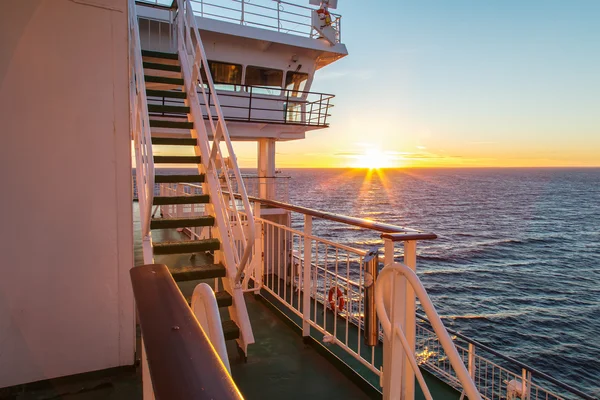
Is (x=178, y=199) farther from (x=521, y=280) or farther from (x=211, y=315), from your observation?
(x=521, y=280)

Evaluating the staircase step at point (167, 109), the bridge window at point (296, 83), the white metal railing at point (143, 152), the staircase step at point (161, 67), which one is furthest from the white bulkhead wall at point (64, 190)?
the bridge window at point (296, 83)

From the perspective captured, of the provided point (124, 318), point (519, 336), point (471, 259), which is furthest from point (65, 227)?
point (471, 259)

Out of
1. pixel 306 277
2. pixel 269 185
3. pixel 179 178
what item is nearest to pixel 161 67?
pixel 179 178

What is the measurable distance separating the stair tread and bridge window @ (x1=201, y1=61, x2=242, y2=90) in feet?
24.2

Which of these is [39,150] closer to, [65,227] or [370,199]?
[65,227]

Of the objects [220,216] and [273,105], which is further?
[273,105]

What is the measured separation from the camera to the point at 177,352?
0.73 m

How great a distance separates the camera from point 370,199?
69812mm

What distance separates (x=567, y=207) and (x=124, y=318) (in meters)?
64.0

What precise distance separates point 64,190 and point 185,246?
3.87 ft

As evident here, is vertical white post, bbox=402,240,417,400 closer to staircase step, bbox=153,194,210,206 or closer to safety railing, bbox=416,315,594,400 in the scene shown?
safety railing, bbox=416,315,594,400

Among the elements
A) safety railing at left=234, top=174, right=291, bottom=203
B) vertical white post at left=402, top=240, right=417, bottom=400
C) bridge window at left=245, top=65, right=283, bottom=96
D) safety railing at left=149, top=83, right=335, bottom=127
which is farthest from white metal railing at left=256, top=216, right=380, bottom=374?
bridge window at left=245, top=65, right=283, bottom=96

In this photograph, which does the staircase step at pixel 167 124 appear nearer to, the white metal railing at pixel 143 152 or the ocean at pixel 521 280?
the white metal railing at pixel 143 152

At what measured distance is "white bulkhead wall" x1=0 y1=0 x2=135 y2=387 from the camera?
10.1 feet
